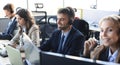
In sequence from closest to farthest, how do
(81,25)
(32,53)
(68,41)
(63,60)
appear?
(63,60)
(32,53)
(68,41)
(81,25)

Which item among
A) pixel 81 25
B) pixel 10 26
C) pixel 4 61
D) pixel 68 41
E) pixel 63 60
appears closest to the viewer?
pixel 63 60

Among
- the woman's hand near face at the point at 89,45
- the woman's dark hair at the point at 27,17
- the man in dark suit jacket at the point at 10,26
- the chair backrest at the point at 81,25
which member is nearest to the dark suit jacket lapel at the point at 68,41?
the woman's hand near face at the point at 89,45

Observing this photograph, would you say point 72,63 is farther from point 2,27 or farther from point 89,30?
point 2,27

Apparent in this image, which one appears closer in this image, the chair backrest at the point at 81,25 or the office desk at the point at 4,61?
the office desk at the point at 4,61

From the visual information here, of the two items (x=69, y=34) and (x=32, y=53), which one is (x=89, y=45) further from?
(x=69, y=34)

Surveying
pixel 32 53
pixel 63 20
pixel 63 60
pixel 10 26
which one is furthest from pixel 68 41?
pixel 10 26

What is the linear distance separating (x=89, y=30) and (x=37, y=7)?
1.71 m

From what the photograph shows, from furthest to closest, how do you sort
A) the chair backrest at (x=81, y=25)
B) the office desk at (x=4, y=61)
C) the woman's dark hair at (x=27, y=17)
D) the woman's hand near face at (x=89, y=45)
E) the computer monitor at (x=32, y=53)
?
the chair backrest at (x=81, y=25) → the woman's dark hair at (x=27, y=17) → the office desk at (x=4, y=61) → the woman's hand near face at (x=89, y=45) → the computer monitor at (x=32, y=53)

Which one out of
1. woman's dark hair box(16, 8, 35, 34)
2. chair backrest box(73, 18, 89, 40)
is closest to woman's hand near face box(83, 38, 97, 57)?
woman's dark hair box(16, 8, 35, 34)

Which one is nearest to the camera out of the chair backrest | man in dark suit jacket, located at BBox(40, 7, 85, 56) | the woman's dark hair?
man in dark suit jacket, located at BBox(40, 7, 85, 56)

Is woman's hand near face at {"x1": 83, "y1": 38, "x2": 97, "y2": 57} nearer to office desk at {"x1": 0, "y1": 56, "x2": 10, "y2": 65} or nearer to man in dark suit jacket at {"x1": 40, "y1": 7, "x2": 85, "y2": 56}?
man in dark suit jacket at {"x1": 40, "y1": 7, "x2": 85, "y2": 56}

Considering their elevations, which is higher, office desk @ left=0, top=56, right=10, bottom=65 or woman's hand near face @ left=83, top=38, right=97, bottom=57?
woman's hand near face @ left=83, top=38, right=97, bottom=57

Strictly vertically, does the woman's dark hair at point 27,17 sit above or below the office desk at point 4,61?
above

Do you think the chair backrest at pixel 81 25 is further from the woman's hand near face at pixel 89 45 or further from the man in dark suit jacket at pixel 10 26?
the woman's hand near face at pixel 89 45
